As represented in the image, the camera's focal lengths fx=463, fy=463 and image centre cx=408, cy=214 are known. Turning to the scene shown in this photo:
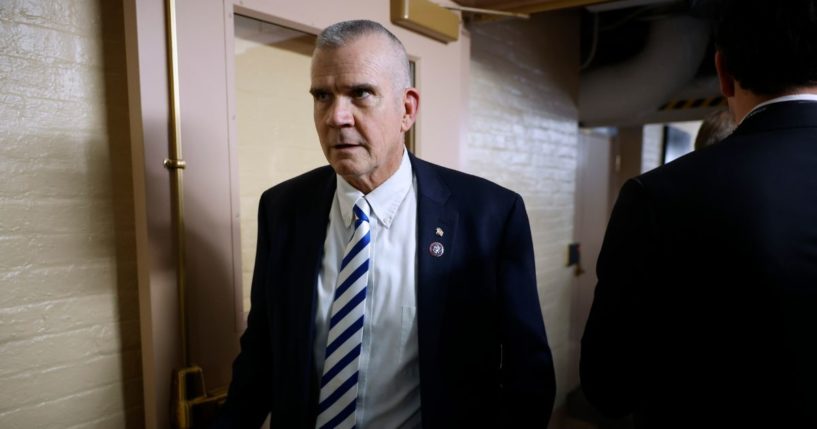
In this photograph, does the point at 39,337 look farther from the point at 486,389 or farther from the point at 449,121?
the point at 449,121

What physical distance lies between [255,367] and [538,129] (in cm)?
222

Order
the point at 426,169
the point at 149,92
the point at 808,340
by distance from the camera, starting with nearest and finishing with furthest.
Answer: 1. the point at 808,340
2. the point at 149,92
3. the point at 426,169

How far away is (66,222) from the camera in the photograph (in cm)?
104

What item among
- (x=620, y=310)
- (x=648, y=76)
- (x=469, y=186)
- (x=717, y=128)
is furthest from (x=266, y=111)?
(x=648, y=76)

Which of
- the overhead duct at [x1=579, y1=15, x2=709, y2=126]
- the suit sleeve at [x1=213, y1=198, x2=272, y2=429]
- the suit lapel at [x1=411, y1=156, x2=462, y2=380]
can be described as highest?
the overhead duct at [x1=579, y1=15, x2=709, y2=126]

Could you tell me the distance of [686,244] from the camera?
0.73 meters

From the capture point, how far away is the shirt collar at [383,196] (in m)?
1.08

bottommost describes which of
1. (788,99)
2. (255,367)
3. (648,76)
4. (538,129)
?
(255,367)

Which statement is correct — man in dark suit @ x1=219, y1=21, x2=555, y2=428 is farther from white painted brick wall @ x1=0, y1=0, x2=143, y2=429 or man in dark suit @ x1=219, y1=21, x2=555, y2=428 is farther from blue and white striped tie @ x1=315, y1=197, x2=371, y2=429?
white painted brick wall @ x1=0, y1=0, x2=143, y2=429

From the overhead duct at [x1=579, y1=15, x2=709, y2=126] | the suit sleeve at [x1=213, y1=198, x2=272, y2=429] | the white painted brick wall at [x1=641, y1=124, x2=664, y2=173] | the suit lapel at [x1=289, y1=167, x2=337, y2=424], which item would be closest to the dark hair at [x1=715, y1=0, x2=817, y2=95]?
the suit lapel at [x1=289, y1=167, x2=337, y2=424]

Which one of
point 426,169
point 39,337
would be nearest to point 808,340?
point 426,169

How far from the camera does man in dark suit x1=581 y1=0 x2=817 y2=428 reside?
2.18 feet

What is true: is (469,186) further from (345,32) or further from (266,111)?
(266,111)

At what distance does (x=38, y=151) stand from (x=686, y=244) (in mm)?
1284
